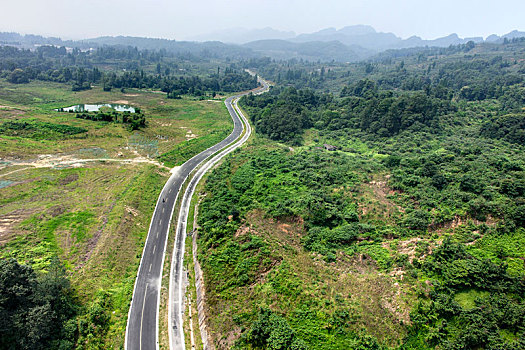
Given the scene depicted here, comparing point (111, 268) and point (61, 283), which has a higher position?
point (61, 283)

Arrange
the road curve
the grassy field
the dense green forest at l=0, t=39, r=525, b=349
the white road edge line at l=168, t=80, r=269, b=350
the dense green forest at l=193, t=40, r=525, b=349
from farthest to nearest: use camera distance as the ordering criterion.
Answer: the grassy field < the white road edge line at l=168, t=80, r=269, b=350 < the road curve < the dense green forest at l=0, t=39, r=525, b=349 < the dense green forest at l=193, t=40, r=525, b=349

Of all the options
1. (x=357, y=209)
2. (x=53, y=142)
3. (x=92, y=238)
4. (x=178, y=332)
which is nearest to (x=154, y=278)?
(x=178, y=332)

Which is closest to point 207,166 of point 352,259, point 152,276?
point 152,276

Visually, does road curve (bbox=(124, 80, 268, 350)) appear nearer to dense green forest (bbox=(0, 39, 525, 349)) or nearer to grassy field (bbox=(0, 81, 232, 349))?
grassy field (bbox=(0, 81, 232, 349))

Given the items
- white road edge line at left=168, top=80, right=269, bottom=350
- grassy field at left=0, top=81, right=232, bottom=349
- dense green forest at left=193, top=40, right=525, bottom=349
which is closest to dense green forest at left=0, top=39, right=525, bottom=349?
dense green forest at left=193, top=40, right=525, bottom=349

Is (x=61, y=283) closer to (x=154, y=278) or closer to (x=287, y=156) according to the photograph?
(x=154, y=278)

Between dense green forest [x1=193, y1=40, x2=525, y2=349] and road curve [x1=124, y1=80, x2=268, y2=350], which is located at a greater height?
dense green forest [x1=193, y1=40, x2=525, y2=349]

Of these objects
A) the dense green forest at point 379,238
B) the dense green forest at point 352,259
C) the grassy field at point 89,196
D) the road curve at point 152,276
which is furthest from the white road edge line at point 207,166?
the grassy field at point 89,196
